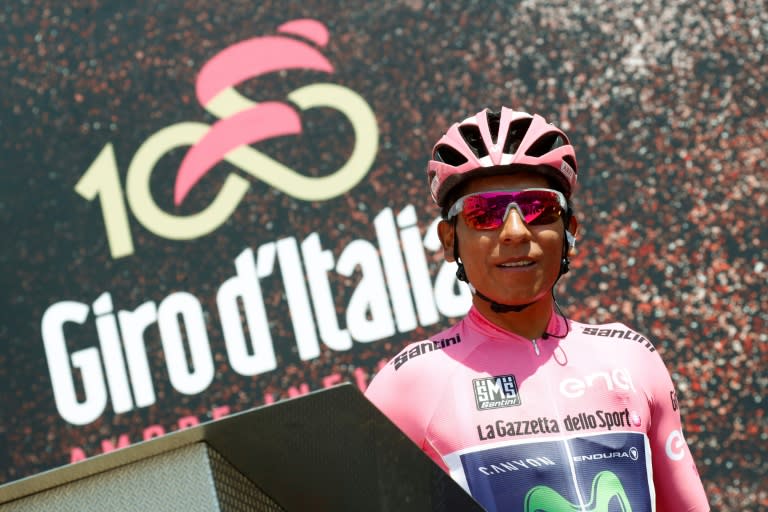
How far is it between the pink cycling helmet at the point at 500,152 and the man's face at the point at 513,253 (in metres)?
0.03

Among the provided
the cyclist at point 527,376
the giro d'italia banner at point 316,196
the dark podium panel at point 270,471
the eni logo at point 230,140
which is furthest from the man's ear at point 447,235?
the eni logo at point 230,140

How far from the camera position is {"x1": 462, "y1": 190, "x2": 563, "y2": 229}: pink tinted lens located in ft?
5.07

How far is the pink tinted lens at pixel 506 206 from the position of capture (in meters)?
1.54

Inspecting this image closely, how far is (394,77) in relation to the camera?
121 inches

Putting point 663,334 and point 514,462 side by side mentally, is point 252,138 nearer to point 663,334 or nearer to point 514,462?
point 663,334

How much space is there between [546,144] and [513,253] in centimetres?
23

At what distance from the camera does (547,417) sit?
4.88ft

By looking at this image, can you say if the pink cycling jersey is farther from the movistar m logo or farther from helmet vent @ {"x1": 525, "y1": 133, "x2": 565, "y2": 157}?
helmet vent @ {"x1": 525, "y1": 133, "x2": 565, "y2": 157}

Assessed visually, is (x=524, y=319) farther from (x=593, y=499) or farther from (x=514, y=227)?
(x=593, y=499)

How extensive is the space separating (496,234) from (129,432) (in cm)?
187

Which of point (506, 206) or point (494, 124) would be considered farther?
point (494, 124)

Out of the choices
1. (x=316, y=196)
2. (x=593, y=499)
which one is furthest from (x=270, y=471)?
(x=316, y=196)

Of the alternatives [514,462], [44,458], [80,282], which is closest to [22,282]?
[80,282]

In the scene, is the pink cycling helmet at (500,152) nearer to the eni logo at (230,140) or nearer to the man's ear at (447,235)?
the man's ear at (447,235)
